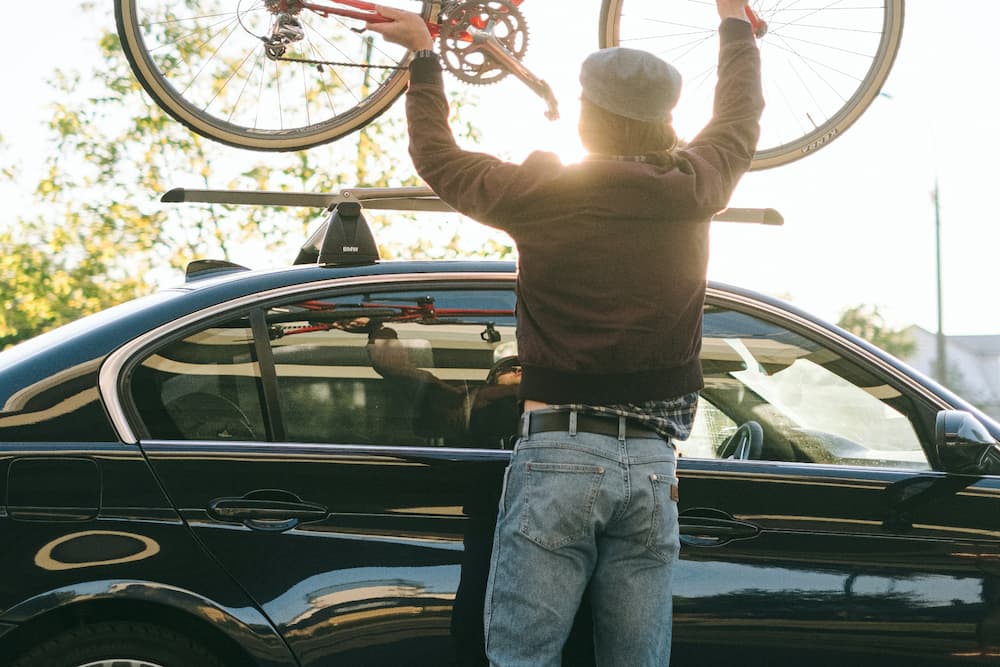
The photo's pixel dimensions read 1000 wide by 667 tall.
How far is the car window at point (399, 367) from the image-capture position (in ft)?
9.41

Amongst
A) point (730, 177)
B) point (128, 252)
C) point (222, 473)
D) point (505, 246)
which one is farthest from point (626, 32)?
point (128, 252)

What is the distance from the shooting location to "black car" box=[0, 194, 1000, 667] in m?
2.65

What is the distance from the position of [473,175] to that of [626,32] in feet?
5.84

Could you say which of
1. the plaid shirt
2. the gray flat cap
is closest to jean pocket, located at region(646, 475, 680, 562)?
the plaid shirt

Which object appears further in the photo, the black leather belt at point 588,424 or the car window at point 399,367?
the car window at point 399,367

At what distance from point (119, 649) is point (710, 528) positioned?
143 cm

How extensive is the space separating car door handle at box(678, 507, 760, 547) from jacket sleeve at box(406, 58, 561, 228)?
911 millimetres

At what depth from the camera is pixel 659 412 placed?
2406mm

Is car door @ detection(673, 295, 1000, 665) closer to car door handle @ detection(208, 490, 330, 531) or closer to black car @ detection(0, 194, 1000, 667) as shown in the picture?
black car @ detection(0, 194, 1000, 667)

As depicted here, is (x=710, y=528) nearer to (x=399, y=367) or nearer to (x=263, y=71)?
(x=399, y=367)

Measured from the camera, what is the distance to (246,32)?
385 cm

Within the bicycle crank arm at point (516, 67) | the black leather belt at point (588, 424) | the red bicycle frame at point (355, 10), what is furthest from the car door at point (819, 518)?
the red bicycle frame at point (355, 10)

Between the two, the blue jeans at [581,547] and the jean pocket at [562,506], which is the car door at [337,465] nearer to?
the blue jeans at [581,547]

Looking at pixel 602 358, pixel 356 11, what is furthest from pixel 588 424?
pixel 356 11
